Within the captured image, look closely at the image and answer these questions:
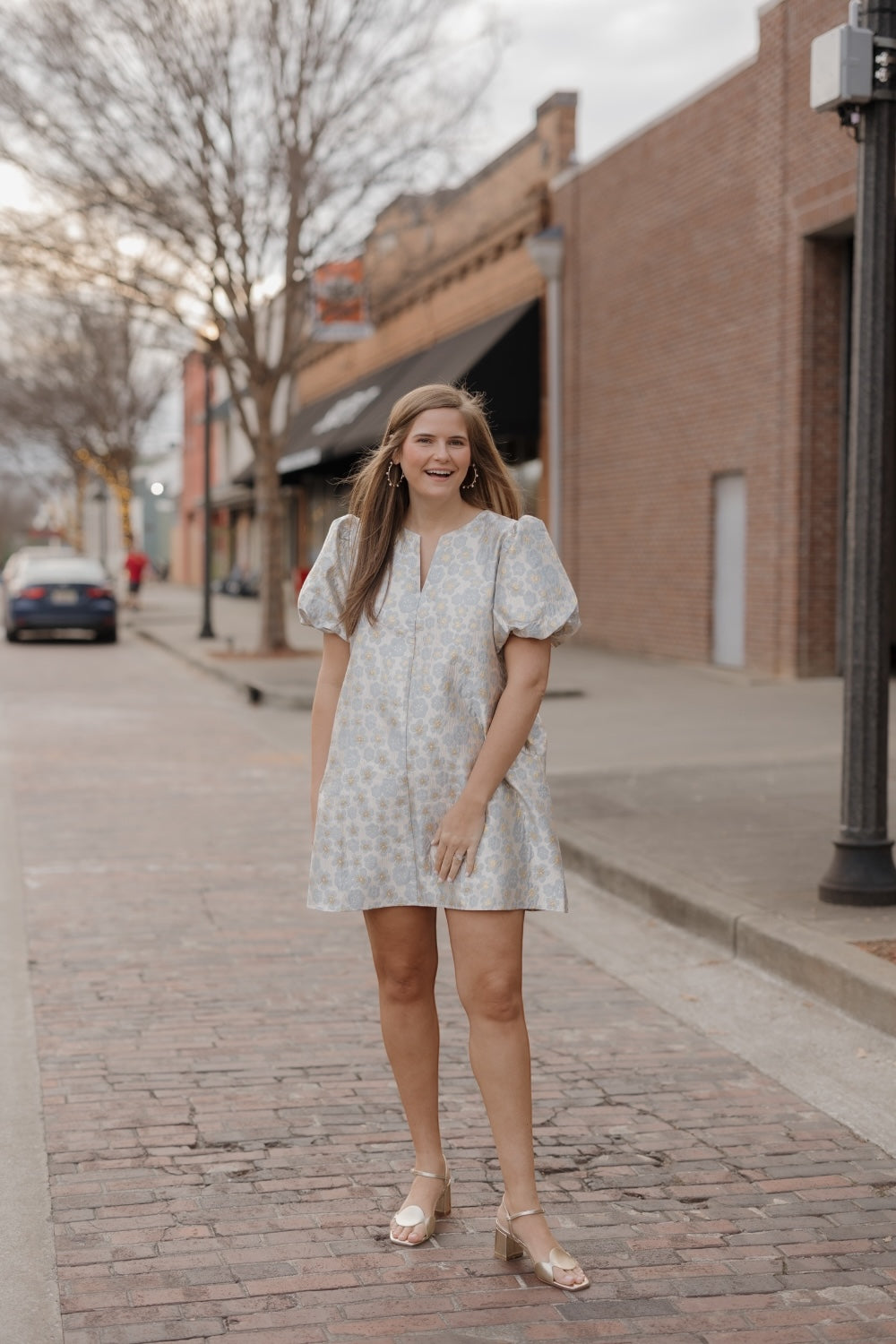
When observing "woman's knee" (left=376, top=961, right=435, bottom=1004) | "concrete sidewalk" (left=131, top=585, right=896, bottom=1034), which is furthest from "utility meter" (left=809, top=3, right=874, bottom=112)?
"woman's knee" (left=376, top=961, right=435, bottom=1004)

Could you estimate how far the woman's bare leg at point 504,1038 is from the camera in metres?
3.51

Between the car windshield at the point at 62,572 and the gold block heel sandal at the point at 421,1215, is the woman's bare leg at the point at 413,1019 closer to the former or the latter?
the gold block heel sandal at the point at 421,1215

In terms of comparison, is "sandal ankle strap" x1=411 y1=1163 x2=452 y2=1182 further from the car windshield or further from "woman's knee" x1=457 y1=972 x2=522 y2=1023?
the car windshield

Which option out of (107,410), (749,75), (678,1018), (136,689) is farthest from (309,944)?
(107,410)

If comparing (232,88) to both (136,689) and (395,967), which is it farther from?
(395,967)

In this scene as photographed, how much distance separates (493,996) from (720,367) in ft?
52.2

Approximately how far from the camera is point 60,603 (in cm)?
2678

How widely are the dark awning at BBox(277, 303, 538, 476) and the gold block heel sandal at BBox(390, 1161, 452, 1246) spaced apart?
14152mm

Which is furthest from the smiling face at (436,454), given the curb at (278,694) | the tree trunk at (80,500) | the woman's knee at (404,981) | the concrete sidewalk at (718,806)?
the tree trunk at (80,500)

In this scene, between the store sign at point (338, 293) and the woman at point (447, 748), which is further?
the store sign at point (338, 293)

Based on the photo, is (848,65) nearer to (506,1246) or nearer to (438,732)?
(438,732)

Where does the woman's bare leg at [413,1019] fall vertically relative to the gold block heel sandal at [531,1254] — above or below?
above

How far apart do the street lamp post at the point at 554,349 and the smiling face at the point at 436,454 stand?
19870 millimetres

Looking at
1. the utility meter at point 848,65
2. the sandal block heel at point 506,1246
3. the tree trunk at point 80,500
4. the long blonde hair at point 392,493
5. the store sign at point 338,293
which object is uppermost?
the store sign at point 338,293
